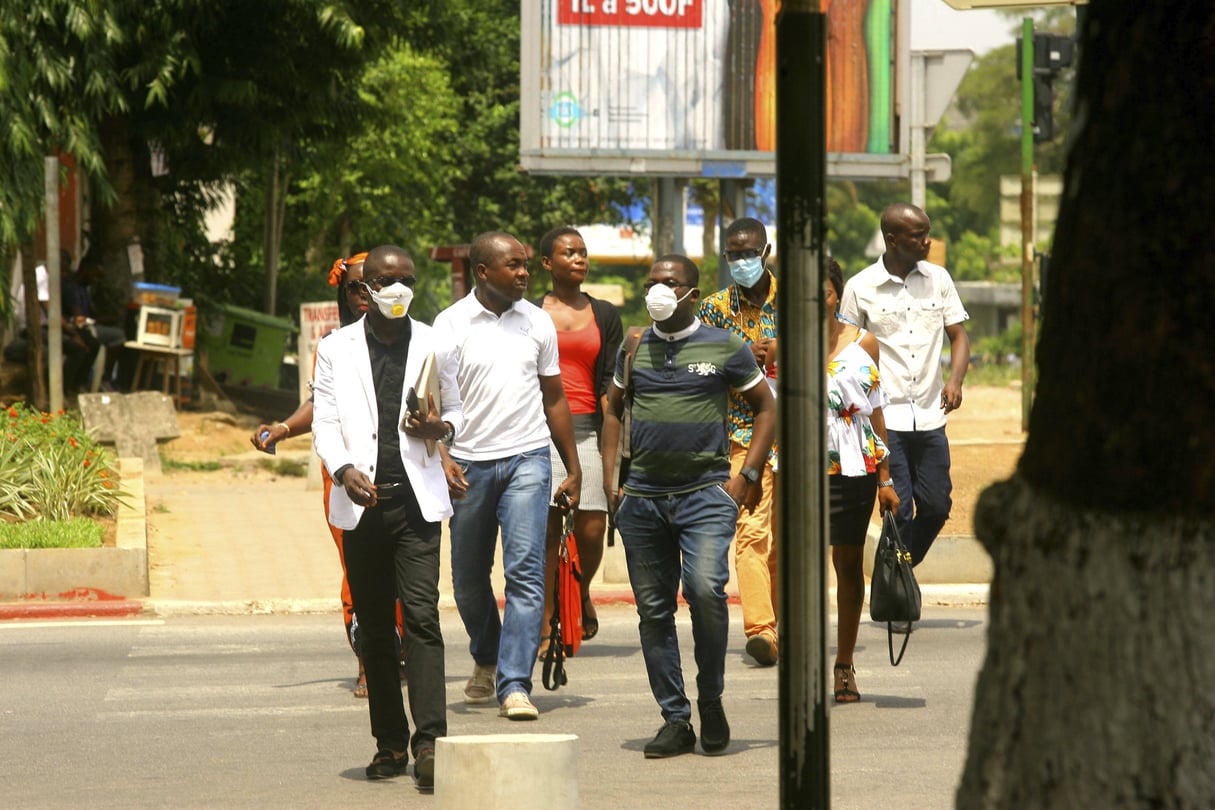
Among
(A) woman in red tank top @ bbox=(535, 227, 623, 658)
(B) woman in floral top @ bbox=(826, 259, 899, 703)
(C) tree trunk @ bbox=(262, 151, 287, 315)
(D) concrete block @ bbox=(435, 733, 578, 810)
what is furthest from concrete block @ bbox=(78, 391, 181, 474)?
(D) concrete block @ bbox=(435, 733, 578, 810)

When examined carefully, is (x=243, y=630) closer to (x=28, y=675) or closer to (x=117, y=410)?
(x=28, y=675)

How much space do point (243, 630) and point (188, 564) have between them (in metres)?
2.18

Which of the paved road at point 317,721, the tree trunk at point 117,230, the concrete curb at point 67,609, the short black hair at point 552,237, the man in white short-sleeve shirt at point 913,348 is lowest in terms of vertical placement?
the paved road at point 317,721

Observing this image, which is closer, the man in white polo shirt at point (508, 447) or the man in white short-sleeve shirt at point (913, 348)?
the man in white polo shirt at point (508, 447)

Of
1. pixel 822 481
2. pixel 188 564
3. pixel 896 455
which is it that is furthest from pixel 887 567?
pixel 188 564

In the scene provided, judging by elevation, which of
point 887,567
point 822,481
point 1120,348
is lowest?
point 887,567

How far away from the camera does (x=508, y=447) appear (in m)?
7.46

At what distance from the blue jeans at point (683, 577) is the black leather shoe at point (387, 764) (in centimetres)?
96

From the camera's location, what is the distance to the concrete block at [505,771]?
17.3 ft

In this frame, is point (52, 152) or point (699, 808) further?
point (52, 152)

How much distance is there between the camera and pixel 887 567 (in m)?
7.59

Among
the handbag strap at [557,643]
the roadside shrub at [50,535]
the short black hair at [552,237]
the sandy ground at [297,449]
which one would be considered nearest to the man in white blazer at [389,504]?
Result: the handbag strap at [557,643]

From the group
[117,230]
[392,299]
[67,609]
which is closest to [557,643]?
[392,299]

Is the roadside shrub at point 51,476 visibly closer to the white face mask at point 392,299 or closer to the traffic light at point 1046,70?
the white face mask at point 392,299
